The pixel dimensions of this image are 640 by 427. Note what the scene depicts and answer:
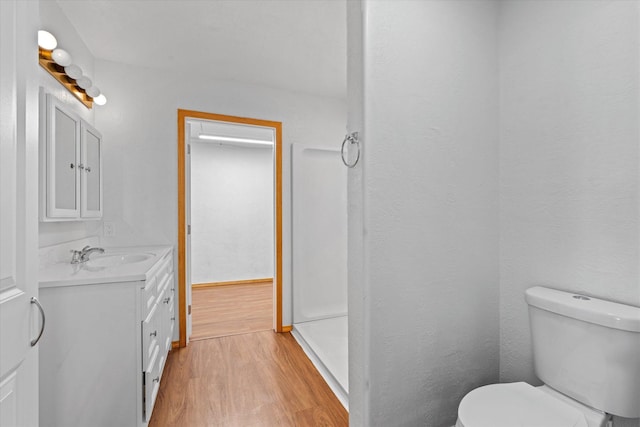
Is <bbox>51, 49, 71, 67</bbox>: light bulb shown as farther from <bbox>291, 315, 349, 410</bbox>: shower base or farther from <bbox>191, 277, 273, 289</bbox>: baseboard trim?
<bbox>191, 277, 273, 289</bbox>: baseboard trim

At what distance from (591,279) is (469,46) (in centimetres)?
108

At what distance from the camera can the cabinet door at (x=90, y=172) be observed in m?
1.95

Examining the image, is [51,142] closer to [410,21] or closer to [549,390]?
[410,21]

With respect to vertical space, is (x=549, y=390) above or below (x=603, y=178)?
below

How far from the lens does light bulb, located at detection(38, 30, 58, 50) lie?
1.65 metres

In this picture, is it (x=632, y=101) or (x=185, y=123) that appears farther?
(x=185, y=123)

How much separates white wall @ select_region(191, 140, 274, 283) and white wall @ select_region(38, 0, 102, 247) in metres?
2.38

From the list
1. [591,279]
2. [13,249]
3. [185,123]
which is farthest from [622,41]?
[185,123]

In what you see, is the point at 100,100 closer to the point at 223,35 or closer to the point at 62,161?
the point at 62,161

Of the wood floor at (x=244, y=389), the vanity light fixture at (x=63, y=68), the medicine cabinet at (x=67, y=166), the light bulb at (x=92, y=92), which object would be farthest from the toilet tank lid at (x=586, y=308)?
the light bulb at (x=92, y=92)

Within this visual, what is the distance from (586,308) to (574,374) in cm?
A: 24

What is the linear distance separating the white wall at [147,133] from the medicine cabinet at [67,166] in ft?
0.67

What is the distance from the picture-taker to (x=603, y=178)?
3.58 ft

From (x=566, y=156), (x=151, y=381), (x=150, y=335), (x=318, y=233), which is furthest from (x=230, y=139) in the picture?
(x=566, y=156)
